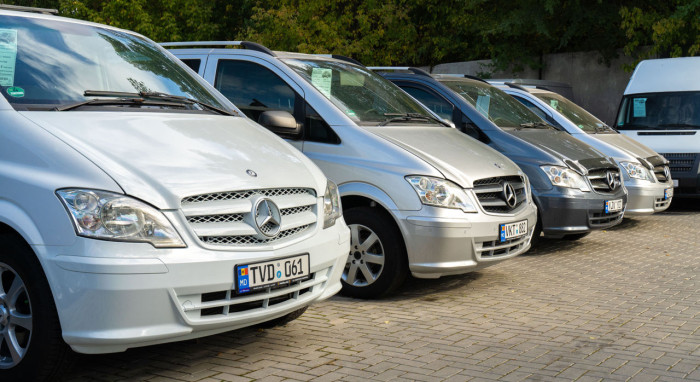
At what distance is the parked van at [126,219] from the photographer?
13.2 feet

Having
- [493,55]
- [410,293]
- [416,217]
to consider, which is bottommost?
[410,293]

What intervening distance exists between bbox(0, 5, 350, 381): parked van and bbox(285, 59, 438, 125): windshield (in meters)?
2.07

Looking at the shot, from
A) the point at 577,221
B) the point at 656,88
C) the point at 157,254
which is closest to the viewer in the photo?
the point at 157,254

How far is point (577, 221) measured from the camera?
9.01 metres

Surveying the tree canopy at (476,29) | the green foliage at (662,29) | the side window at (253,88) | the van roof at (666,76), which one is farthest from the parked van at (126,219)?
the tree canopy at (476,29)

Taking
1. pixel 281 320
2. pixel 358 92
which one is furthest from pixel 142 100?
pixel 358 92

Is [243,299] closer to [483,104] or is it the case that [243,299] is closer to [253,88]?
[253,88]

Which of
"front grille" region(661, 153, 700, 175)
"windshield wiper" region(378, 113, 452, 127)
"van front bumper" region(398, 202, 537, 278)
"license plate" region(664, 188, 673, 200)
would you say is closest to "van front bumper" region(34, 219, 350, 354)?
"van front bumper" region(398, 202, 537, 278)

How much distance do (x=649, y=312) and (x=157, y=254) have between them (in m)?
4.03

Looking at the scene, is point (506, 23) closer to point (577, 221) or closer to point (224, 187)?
point (577, 221)

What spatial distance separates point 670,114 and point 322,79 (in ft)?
29.9

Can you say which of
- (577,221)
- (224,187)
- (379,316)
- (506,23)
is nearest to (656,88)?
(506,23)

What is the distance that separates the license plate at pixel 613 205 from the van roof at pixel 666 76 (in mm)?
5945

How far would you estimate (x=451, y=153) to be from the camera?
23.1ft
